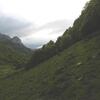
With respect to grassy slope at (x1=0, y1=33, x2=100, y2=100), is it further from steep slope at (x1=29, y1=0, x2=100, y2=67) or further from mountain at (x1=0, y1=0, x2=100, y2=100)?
steep slope at (x1=29, y1=0, x2=100, y2=67)

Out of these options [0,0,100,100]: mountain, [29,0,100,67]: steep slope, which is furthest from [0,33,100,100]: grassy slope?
[29,0,100,67]: steep slope

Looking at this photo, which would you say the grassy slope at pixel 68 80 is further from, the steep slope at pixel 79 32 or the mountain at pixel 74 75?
the steep slope at pixel 79 32

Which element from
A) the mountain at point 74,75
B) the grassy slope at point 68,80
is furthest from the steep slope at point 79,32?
the grassy slope at point 68,80

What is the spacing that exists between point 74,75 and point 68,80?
4.38 ft

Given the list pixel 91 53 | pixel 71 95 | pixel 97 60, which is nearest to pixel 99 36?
pixel 91 53

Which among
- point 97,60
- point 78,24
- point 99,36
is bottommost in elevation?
point 97,60

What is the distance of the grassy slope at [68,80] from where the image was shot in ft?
121

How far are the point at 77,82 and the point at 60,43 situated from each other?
32.8m

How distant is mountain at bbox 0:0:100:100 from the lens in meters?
37.6

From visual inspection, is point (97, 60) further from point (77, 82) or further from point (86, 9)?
point (86, 9)

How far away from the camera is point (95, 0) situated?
6384 cm

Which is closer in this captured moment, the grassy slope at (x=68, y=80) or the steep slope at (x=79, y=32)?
the grassy slope at (x=68, y=80)

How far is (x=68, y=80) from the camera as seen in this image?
42.4 meters

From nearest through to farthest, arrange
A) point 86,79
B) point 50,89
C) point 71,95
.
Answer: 1. point 71,95
2. point 86,79
3. point 50,89
